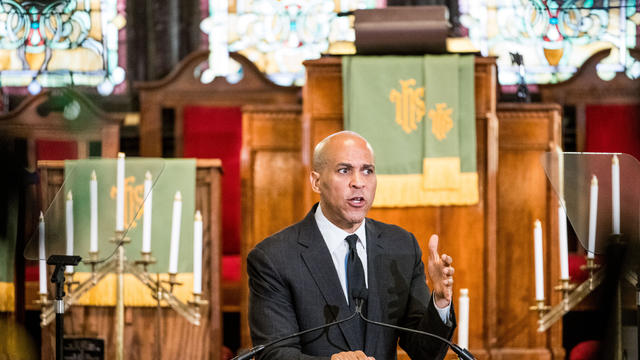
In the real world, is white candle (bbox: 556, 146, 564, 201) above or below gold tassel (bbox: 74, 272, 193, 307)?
above

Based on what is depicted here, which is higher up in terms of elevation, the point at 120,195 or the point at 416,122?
the point at 416,122

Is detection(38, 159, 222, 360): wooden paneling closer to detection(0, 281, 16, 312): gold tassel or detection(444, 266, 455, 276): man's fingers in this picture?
detection(0, 281, 16, 312): gold tassel

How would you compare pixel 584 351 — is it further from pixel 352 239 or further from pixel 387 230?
pixel 352 239

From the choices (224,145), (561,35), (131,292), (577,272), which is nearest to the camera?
(131,292)

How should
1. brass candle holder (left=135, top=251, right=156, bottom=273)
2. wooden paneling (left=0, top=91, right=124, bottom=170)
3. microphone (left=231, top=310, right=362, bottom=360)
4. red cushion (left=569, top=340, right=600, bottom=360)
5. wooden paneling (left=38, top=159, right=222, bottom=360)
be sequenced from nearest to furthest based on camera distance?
microphone (left=231, top=310, right=362, bottom=360), brass candle holder (left=135, top=251, right=156, bottom=273), wooden paneling (left=38, top=159, right=222, bottom=360), red cushion (left=569, top=340, right=600, bottom=360), wooden paneling (left=0, top=91, right=124, bottom=170)

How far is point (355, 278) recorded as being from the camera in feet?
7.95

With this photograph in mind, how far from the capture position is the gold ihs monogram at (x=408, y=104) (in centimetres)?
409

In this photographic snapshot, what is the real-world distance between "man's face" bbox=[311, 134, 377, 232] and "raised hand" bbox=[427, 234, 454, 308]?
267 millimetres

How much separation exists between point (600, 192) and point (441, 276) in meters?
0.73

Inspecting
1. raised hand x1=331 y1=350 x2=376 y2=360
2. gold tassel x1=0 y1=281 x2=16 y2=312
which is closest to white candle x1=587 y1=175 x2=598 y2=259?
raised hand x1=331 y1=350 x2=376 y2=360

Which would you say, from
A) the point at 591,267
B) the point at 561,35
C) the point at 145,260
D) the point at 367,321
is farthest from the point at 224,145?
the point at 367,321

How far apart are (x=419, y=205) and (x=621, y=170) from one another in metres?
1.59

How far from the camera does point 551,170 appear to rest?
2869 millimetres

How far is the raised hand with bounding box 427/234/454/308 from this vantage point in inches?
84.4
